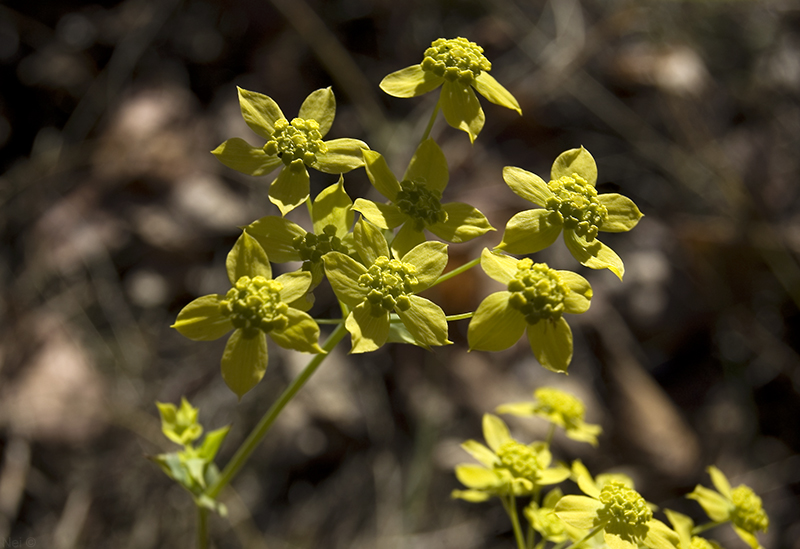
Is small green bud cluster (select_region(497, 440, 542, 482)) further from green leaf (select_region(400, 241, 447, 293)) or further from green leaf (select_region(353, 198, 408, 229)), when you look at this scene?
green leaf (select_region(353, 198, 408, 229))

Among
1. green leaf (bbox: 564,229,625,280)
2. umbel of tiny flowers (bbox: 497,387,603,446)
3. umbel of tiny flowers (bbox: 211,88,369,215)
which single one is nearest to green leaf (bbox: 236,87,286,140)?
umbel of tiny flowers (bbox: 211,88,369,215)

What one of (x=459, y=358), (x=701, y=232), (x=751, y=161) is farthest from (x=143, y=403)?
(x=751, y=161)

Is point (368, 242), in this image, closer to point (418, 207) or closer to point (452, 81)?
point (418, 207)

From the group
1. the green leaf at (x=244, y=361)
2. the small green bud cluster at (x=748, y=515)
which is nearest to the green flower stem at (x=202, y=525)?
the green leaf at (x=244, y=361)

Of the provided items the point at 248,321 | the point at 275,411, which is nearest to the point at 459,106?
the point at 248,321

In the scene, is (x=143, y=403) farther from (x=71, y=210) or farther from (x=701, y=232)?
(x=701, y=232)

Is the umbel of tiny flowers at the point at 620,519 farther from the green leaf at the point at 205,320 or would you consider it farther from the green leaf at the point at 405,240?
the green leaf at the point at 205,320

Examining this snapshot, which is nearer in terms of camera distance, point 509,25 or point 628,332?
point 628,332
